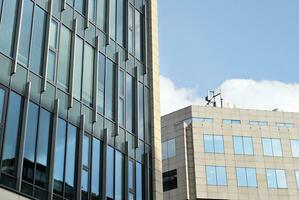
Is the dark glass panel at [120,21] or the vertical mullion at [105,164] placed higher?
the dark glass panel at [120,21]

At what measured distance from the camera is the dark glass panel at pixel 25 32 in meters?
22.7

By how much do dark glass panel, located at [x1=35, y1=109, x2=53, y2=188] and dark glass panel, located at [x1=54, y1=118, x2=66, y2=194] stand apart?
1.89 ft

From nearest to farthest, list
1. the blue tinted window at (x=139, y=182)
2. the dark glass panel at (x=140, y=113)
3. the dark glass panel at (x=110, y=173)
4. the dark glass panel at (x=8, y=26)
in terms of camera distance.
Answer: the dark glass panel at (x=8, y=26) → the dark glass panel at (x=110, y=173) → the blue tinted window at (x=139, y=182) → the dark glass panel at (x=140, y=113)

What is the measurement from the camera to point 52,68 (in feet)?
79.8

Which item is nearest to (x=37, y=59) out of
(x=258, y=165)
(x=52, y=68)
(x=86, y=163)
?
(x=52, y=68)

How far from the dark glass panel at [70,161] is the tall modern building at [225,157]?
122 feet

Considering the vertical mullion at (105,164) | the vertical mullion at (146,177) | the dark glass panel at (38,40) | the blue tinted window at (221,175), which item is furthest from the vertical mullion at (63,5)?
the blue tinted window at (221,175)

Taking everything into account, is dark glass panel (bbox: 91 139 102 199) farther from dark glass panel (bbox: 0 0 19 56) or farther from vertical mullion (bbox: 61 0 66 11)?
dark glass panel (bbox: 0 0 19 56)

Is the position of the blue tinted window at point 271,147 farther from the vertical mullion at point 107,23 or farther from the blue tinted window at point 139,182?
the vertical mullion at point 107,23

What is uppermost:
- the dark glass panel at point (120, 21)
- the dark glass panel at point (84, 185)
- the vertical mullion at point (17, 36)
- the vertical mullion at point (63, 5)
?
the dark glass panel at point (120, 21)

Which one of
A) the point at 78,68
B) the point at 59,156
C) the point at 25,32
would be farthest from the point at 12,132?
the point at 78,68

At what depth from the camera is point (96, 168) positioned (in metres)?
26.0

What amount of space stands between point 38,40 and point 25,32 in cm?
83

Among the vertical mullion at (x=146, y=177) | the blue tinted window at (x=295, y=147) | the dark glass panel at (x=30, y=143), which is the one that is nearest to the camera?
the dark glass panel at (x=30, y=143)
